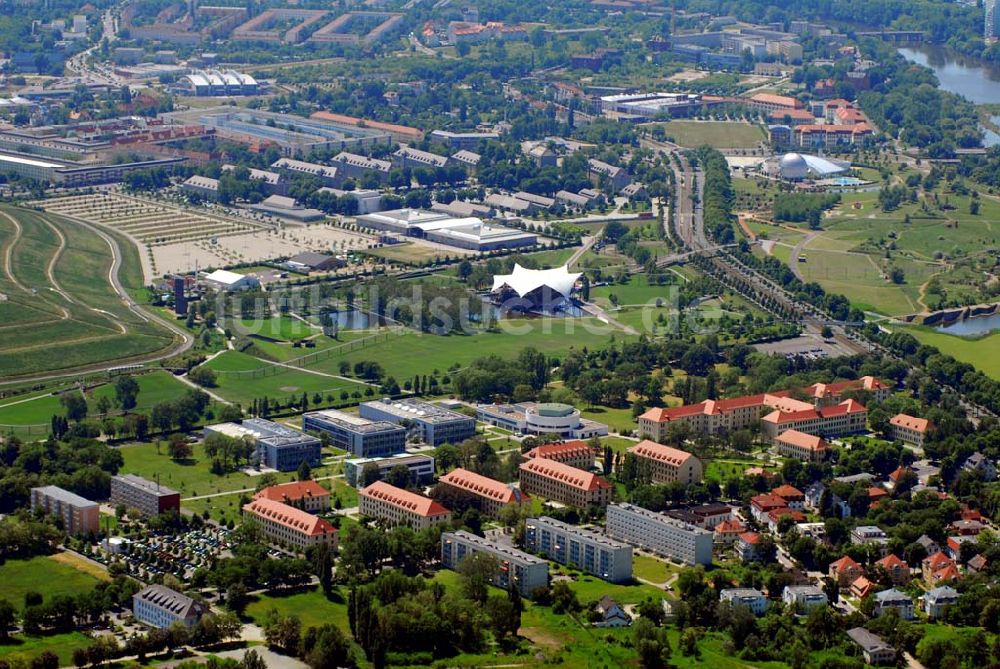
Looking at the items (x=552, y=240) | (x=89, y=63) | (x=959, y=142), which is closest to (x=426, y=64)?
(x=89, y=63)

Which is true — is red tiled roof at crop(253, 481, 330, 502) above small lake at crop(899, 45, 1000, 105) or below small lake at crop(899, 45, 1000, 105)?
above

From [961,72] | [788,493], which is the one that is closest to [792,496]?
[788,493]

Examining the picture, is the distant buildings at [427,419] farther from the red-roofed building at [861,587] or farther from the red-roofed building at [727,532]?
the red-roofed building at [861,587]

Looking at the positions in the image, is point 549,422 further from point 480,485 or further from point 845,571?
point 845,571

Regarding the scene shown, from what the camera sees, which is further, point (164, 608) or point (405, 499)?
point (405, 499)

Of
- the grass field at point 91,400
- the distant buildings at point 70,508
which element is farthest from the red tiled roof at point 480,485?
the grass field at point 91,400

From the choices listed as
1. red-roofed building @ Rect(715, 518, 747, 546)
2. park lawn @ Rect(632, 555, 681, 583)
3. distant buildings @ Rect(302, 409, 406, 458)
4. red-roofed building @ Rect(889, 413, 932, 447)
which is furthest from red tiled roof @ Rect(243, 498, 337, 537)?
red-roofed building @ Rect(889, 413, 932, 447)

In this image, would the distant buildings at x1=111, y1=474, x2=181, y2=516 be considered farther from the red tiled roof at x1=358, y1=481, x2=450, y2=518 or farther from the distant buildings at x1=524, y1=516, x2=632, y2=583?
the distant buildings at x1=524, y1=516, x2=632, y2=583
